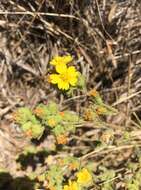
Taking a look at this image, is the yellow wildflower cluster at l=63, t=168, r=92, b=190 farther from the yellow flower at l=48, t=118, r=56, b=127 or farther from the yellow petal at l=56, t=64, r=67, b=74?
the yellow petal at l=56, t=64, r=67, b=74

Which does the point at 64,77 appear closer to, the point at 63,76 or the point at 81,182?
the point at 63,76

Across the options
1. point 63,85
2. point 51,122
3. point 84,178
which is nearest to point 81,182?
point 84,178

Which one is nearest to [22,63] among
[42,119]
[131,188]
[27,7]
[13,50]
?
[13,50]

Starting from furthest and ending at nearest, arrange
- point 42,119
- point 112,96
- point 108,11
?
point 112,96 < point 108,11 < point 42,119

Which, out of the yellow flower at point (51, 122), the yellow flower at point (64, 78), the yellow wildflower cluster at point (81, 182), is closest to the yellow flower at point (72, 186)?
the yellow wildflower cluster at point (81, 182)

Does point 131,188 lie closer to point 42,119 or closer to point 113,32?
point 42,119

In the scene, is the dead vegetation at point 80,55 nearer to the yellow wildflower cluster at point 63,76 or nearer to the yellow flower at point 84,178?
the yellow flower at point 84,178

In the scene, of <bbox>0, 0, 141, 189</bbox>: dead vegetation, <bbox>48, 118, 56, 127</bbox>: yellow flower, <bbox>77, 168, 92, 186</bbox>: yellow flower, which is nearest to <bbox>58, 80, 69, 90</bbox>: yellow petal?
<bbox>48, 118, 56, 127</bbox>: yellow flower
